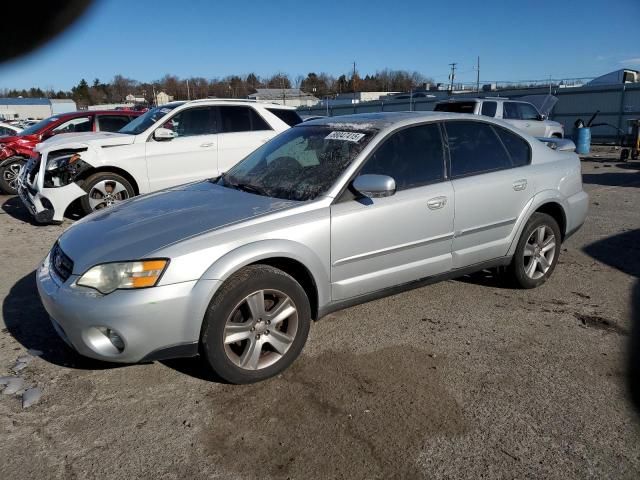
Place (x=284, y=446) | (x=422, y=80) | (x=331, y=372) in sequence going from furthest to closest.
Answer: (x=422, y=80)
(x=331, y=372)
(x=284, y=446)

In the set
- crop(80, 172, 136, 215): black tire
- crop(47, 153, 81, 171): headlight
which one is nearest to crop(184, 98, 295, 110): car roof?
crop(80, 172, 136, 215): black tire

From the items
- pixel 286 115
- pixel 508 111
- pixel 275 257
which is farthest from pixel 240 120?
pixel 508 111

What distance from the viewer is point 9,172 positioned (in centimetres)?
1030

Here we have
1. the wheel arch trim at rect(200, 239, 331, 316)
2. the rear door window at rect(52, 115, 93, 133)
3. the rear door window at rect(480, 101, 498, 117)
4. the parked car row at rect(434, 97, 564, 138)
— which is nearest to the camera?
the wheel arch trim at rect(200, 239, 331, 316)

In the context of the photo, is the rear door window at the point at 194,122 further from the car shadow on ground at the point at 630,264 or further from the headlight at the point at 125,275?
the car shadow on ground at the point at 630,264

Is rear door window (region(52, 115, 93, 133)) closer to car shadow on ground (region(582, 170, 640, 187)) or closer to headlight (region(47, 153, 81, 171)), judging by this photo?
headlight (region(47, 153, 81, 171))

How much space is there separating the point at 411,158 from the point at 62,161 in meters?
5.33

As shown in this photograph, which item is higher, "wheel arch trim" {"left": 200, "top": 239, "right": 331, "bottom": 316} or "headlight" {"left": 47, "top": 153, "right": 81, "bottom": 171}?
"headlight" {"left": 47, "top": 153, "right": 81, "bottom": 171}

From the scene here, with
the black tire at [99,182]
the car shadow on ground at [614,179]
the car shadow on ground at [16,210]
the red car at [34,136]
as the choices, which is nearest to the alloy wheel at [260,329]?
the black tire at [99,182]

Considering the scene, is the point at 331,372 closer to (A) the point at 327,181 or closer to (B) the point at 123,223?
(A) the point at 327,181

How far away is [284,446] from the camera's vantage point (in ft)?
8.18

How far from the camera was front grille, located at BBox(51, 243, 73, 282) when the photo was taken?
3.02 metres

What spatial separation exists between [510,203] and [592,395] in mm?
1759

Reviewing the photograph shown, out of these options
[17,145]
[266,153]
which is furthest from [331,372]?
[17,145]
